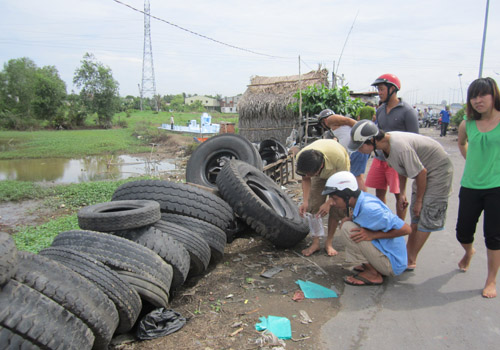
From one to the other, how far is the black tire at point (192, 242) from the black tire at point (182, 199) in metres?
0.30

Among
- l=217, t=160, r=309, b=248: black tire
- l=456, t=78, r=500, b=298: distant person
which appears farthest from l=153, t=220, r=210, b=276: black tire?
l=456, t=78, r=500, b=298: distant person

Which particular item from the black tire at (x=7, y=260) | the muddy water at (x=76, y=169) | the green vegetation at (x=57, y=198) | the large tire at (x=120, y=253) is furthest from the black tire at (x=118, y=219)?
the muddy water at (x=76, y=169)

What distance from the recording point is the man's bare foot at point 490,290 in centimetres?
312

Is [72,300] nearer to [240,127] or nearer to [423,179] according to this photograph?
[423,179]

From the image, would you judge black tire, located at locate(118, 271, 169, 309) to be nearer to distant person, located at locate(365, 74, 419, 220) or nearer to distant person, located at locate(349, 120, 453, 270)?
distant person, located at locate(349, 120, 453, 270)

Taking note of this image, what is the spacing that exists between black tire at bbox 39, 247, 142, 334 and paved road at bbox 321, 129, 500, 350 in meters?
1.51

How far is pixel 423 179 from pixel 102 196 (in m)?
7.53

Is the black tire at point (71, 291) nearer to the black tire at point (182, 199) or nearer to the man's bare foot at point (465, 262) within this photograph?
the black tire at point (182, 199)

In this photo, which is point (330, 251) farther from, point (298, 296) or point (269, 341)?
point (269, 341)

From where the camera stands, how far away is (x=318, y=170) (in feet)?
12.4

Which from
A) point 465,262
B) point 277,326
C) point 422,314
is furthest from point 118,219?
point 465,262

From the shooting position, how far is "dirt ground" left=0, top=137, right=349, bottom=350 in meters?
2.67

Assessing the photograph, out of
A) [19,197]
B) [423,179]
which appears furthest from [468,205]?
[19,197]

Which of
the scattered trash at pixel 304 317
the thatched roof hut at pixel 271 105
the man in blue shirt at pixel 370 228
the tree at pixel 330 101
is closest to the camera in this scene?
the scattered trash at pixel 304 317
